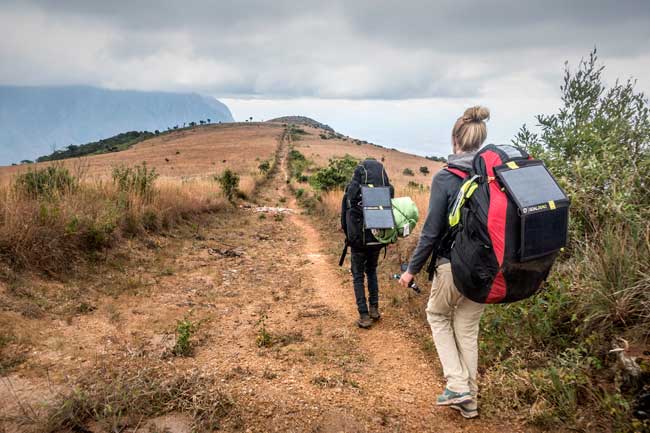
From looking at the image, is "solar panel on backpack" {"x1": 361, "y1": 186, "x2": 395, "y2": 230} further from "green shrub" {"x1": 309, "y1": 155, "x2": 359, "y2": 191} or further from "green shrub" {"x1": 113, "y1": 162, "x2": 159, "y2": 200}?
"green shrub" {"x1": 309, "y1": 155, "x2": 359, "y2": 191}

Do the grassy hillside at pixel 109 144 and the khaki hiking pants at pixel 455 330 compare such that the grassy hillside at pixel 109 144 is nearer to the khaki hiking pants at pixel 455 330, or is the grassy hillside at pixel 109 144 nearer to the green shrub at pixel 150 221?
the green shrub at pixel 150 221

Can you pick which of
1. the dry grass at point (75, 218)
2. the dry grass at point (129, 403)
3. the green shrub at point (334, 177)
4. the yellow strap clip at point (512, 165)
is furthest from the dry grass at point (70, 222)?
the green shrub at point (334, 177)

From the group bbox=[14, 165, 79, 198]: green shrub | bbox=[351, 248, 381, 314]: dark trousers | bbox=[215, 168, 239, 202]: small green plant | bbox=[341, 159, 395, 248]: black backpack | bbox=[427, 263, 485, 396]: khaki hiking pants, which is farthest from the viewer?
bbox=[215, 168, 239, 202]: small green plant

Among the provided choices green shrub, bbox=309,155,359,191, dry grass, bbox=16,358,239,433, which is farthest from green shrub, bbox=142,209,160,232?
green shrub, bbox=309,155,359,191

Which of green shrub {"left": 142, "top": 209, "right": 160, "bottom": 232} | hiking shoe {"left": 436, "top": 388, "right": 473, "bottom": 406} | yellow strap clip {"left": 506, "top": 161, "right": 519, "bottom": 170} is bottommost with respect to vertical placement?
hiking shoe {"left": 436, "top": 388, "right": 473, "bottom": 406}

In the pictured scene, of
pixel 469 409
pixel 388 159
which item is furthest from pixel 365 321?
pixel 388 159

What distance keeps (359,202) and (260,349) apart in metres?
2.23

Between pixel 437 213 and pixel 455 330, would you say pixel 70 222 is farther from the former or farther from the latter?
pixel 455 330

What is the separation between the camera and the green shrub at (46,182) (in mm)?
6586

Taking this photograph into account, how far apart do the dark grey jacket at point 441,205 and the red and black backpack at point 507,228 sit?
0.27 metres

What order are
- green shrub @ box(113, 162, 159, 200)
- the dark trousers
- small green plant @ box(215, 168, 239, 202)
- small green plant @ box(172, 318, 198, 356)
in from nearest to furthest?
small green plant @ box(172, 318, 198, 356)
the dark trousers
green shrub @ box(113, 162, 159, 200)
small green plant @ box(215, 168, 239, 202)

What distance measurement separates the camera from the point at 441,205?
9.45ft

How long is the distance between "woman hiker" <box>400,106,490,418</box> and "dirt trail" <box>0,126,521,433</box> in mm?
295

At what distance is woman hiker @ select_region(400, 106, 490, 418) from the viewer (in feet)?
9.48
